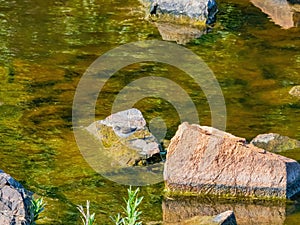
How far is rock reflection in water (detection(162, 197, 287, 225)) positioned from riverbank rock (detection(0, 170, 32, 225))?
1317mm

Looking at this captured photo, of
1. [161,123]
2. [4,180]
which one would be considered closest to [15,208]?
[4,180]

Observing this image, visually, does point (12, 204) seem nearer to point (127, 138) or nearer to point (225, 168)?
point (225, 168)

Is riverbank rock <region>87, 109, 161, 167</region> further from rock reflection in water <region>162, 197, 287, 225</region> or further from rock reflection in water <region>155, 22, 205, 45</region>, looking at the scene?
rock reflection in water <region>155, 22, 205, 45</region>

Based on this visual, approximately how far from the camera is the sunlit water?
5.33 meters

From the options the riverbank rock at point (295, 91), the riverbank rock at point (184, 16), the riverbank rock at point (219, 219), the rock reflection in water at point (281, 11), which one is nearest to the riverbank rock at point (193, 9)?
the riverbank rock at point (184, 16)

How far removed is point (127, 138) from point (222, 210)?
1.16m

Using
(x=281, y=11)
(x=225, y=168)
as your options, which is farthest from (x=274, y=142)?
(x=281, y=11)

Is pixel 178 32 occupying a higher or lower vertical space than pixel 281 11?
lower

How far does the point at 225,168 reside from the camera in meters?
5.23

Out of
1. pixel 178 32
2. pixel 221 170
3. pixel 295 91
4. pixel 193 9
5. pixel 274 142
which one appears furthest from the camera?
pixel 193 9

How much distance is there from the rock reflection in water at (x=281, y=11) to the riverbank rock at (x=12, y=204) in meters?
5.87

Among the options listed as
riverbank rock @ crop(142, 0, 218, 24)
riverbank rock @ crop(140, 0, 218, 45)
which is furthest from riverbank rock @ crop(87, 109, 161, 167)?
riverbank rock @ crop(142, 0, 218, 24)

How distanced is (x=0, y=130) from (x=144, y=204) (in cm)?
160

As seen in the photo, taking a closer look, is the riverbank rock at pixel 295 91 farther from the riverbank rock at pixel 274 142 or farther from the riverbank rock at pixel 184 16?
the riverbank rock at pixel 184 16
